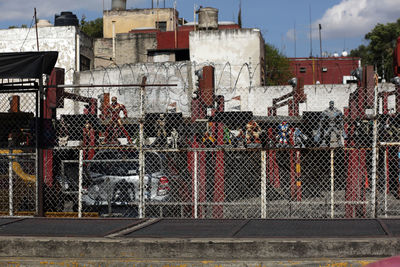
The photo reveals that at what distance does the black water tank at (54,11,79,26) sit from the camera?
44906 mm

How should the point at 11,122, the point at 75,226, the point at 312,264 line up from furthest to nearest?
the point at 11,122, the point at 75,226, the point at 312,264

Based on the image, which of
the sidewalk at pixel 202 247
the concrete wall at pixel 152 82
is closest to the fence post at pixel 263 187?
the sidewalk at pixel 202 247

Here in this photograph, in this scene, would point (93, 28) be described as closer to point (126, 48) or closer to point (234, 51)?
point (126, 48)

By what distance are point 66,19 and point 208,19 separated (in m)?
11.1

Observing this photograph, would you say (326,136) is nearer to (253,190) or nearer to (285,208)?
(285,208)

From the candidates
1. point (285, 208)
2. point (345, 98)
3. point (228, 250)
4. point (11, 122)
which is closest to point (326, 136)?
point (285, 208)

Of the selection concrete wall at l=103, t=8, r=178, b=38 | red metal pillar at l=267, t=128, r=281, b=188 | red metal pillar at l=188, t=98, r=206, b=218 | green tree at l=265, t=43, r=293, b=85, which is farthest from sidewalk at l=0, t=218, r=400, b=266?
concrete wall at l=103, t=8, r=178, b=38

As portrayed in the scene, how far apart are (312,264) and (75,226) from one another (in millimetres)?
3695

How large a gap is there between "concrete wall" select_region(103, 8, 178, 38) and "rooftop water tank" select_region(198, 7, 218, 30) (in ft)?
49.1

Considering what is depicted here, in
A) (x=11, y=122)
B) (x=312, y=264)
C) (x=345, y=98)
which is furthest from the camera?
(x=345, y=98)

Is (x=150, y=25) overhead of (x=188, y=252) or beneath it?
overhead

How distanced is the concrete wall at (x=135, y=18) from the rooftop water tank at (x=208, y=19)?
15.0 metres

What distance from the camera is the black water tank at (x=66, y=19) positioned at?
A: 4491 cm

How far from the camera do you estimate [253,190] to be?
16328 millimetres
